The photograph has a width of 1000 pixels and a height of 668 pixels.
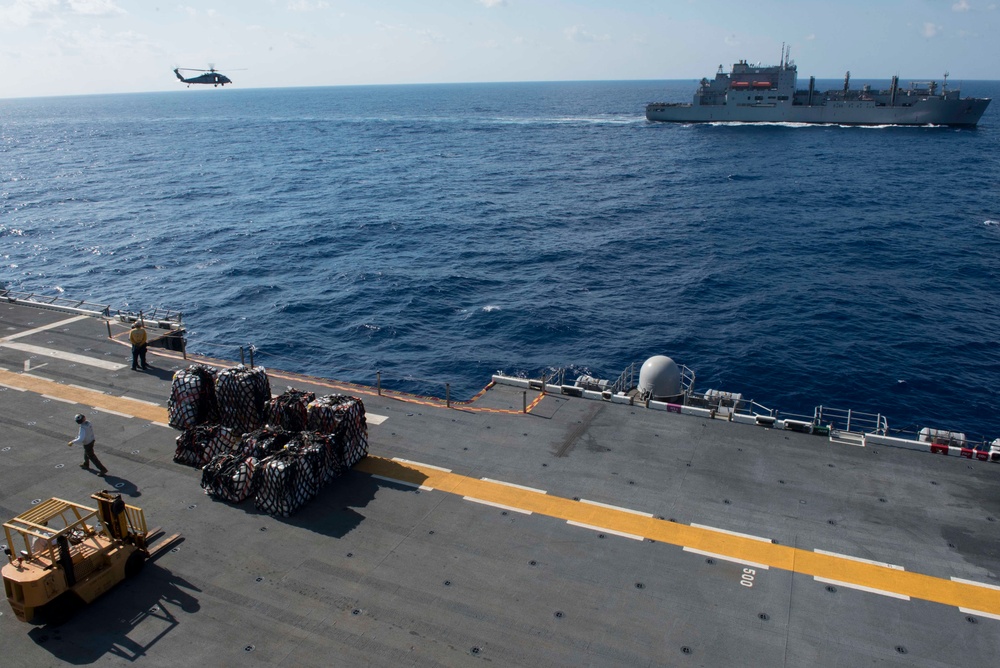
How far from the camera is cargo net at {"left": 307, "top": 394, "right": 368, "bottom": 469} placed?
2050 cm

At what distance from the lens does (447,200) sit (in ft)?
306

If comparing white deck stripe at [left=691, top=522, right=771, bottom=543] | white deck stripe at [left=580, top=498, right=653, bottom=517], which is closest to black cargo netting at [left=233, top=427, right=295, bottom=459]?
white deck stripe at [left=580, top=498, right=653, bottom=517]

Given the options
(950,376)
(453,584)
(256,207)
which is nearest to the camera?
(453,584)

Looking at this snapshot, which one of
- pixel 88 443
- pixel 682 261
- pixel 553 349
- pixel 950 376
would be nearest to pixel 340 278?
pixel 553 349

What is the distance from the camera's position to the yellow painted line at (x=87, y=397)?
24609mm

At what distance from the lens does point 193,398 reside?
74.0ft

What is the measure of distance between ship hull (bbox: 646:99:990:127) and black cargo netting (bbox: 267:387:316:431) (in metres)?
175

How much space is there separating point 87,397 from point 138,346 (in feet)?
9.49

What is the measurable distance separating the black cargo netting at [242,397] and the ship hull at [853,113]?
174732mm

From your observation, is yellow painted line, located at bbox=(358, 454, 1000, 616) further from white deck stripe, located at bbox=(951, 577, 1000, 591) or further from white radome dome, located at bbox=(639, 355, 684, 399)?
white radome dome, located at bbox=(639, 355, 684, 399)

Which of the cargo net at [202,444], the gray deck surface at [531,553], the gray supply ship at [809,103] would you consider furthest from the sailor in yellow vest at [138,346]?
the gray supply ship at [809,103]

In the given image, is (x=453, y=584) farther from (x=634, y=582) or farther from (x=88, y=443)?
(x=88, y=443)

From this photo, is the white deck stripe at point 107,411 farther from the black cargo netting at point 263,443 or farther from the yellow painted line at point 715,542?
the yellow painted line at point 715,542

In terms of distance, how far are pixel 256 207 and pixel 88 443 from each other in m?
75.2
